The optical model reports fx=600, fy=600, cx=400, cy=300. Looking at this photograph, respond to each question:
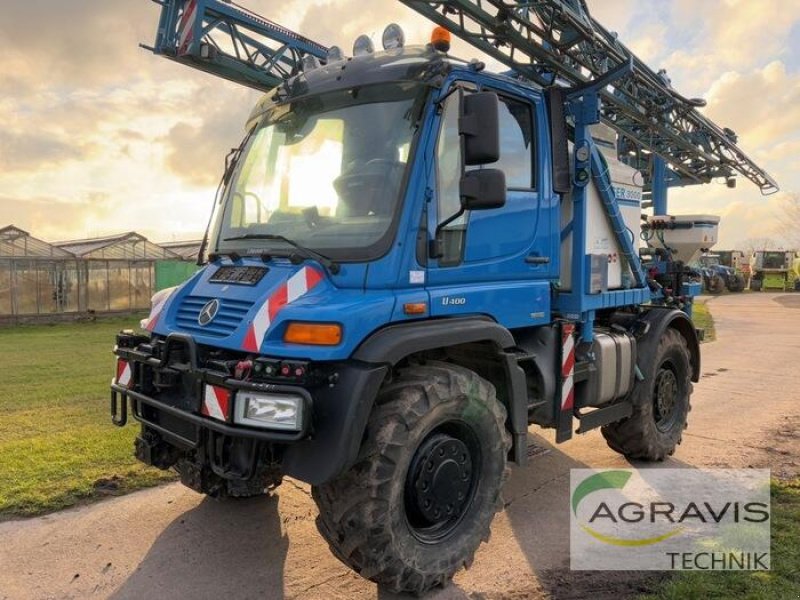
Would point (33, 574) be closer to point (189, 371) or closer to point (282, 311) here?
point (189, 371)

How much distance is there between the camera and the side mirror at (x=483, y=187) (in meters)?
3.27

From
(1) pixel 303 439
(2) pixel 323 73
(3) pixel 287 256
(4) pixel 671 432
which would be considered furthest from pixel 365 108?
(4) pixel 671 432

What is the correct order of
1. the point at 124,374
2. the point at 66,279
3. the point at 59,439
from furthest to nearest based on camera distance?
the point at 66,279 → the point at 59,439 → the point at 124,374

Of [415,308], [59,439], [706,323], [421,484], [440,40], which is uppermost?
[440,40]

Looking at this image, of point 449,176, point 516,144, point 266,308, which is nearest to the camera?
point 266,308

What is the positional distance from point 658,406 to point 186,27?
5.67 meters

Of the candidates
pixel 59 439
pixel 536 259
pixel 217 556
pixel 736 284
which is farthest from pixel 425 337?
pixel 736 284

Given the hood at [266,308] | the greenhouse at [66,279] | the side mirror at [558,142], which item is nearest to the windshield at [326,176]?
the hood at [266,308]

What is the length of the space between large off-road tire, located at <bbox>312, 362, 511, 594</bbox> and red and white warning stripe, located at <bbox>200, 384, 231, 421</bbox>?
24.5 inches

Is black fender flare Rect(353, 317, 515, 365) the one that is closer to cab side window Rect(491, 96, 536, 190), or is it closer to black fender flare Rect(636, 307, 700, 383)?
cab side window Rect(491, 96, 536, 190)

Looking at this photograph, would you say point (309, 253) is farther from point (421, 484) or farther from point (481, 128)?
point (421, 484)

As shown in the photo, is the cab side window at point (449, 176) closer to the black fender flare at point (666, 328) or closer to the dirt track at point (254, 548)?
the dirt track at point (254, 548)

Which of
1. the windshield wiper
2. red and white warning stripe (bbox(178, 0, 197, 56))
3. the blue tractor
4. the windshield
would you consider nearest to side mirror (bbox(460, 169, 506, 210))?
the windshield

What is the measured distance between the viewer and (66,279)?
18.5 metres
